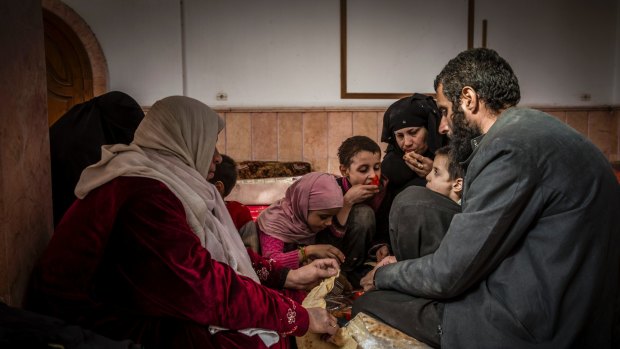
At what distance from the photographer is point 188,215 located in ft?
5.67

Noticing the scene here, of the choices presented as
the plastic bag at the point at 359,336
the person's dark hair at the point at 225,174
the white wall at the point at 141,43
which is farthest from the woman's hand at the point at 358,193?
the white wall at the point at 141,43

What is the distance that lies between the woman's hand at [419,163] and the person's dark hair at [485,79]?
4.28 ft

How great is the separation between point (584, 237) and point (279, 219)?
1.82 metres

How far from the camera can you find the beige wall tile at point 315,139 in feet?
17.6

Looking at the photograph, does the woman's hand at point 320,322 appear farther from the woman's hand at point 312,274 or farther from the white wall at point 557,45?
the white wall at point 557,45

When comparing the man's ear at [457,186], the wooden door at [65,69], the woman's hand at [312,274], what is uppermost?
the wooden door at [65,69]

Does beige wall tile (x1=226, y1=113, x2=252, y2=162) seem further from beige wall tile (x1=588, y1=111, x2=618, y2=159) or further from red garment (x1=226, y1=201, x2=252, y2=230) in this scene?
beige wall tile (x1=588, y1=111, x2=618, y2=159)

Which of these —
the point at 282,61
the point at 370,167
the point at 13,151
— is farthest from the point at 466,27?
the point at 13,151

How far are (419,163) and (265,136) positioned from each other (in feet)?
7.78

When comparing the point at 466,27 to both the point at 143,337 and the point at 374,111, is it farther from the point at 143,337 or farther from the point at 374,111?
the point at 143,337

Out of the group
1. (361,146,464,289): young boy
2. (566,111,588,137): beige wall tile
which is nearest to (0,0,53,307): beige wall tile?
(361,146,464,289): young boy

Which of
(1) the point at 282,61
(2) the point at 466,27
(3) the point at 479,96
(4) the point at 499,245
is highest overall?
(2) the point at 466,27

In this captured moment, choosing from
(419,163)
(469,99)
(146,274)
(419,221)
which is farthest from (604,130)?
(146,274)

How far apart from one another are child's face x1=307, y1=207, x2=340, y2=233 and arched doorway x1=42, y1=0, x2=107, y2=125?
3171 millimetres
